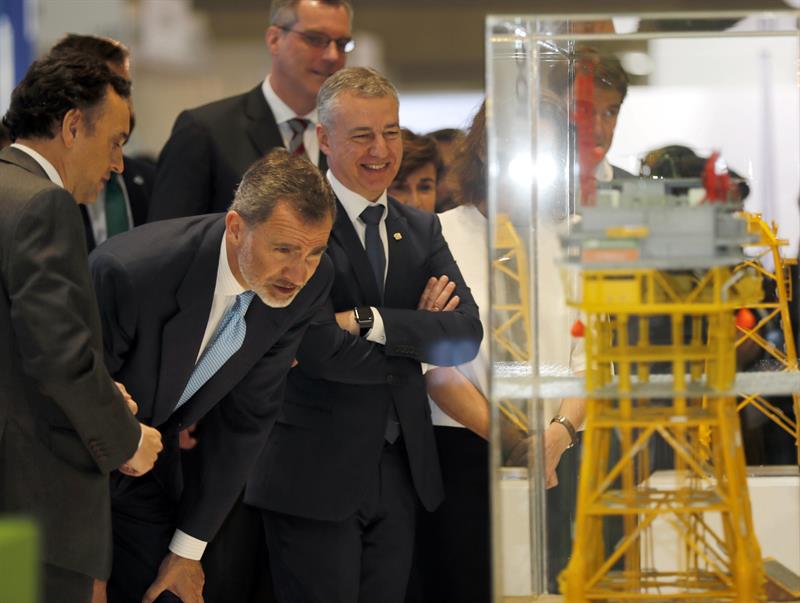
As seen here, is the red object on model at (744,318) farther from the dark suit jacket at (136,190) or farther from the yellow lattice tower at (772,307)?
the dark suit jacket at (136,190)

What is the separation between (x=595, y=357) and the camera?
7.92ft

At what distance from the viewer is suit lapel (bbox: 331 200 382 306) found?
3.42 metres

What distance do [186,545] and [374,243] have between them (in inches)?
33.9

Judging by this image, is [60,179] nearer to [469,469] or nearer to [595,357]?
[595,357]

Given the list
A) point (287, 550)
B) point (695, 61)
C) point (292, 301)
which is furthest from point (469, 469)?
point (695, 61)

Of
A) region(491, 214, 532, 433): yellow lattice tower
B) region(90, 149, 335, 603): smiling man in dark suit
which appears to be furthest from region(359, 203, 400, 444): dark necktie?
region(491, 214, 532, 433): yellow lattice tower

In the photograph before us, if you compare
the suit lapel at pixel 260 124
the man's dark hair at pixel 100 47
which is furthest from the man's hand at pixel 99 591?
the man's dark hair at pixel 100 47

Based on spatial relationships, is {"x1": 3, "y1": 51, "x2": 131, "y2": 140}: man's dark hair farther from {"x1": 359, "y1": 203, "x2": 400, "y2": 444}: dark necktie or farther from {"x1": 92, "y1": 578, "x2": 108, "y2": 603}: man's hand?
{"x1": 92, "y1": 578, "x2": 108, "y2": 603}: man's hand

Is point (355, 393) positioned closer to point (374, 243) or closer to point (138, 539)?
point (374, 243)

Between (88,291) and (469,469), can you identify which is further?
(469,469)

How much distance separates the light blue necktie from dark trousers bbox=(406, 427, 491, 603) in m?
0.77

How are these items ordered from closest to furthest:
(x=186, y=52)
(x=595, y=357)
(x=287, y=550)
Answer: (x=595, y=357), (x=287, y=550), (x=186, y=52)

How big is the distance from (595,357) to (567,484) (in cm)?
26

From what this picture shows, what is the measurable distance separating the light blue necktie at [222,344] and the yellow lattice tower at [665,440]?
1.01 meters
